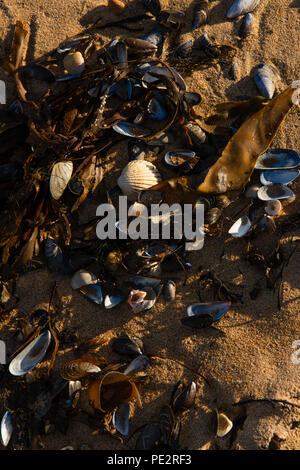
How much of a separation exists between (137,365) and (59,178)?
1305 mm

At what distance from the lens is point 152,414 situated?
280cm

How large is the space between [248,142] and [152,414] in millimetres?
1872

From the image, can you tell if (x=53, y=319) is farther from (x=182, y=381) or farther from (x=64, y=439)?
(x=182, y=381)

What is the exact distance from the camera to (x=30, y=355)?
2.89m

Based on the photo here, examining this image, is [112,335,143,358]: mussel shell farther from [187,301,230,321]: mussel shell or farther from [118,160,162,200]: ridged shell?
[118,160,162,200]: ridged shell

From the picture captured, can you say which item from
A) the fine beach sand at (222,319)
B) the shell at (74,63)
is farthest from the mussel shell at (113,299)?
the shell at (74,63)

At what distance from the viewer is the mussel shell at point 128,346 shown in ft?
9.32

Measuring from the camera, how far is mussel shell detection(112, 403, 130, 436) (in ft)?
8.97

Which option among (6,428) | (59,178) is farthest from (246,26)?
(6,428)

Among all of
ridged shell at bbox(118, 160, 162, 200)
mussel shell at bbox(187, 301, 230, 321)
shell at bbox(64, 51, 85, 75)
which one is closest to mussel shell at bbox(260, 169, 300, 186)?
ridged shell at bbox(118, 160, 162, 200)

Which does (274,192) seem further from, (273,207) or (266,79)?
(266,79)

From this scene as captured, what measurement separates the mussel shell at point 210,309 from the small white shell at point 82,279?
26.2 inches

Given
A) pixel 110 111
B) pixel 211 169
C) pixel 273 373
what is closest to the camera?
pixel 273 373

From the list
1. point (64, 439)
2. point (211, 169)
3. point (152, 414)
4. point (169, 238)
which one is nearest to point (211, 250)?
point (169, 238)
